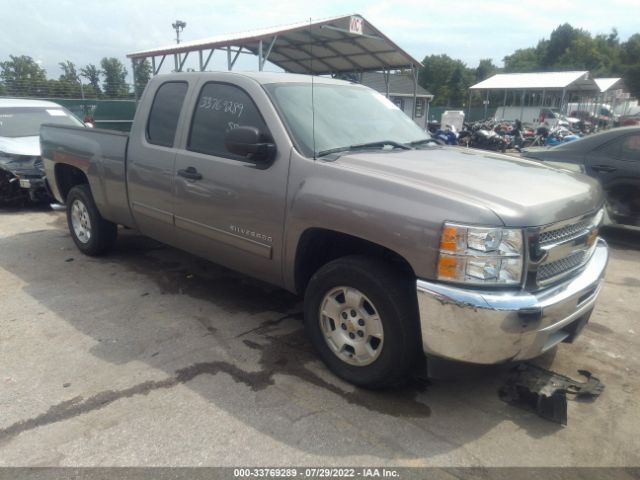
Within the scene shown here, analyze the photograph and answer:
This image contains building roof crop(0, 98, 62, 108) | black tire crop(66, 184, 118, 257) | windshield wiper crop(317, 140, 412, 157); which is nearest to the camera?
windshield wiper crop(317, 140, 412, 157)

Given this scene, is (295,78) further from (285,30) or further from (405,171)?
(285,30)

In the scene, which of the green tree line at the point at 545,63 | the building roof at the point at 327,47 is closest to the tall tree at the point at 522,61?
the green tree line at the point at 545,63

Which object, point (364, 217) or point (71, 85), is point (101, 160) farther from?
point (71, 85)

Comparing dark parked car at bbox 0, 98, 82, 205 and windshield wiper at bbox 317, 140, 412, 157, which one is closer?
windshield wiper at bbox 317, 140, 412, 157

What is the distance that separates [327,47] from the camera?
16125 millimetres

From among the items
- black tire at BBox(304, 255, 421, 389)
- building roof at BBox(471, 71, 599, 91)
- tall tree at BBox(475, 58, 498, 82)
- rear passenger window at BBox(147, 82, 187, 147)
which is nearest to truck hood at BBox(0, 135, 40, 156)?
rear passenger window at BBox(147, 82, 187, 147)

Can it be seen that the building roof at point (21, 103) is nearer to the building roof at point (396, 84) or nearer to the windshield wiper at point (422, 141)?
the windshield wiper at point (422, 141)

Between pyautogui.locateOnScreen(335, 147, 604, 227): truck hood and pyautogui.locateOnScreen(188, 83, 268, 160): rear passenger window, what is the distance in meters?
0.89

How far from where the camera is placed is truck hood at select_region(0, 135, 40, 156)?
25.7 ft

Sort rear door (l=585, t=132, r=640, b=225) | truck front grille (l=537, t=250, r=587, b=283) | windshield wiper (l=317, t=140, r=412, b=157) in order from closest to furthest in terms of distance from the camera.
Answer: truck front grille (l=537, t=250, r=587, b=283), windshield wiper (l=317, t=140, r=412, b=157), rear door (l=585, t=132, r=640, b=225)

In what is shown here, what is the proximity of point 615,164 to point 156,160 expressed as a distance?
5747 mm

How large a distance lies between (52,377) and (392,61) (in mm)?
15860

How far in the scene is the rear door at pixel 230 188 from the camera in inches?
134

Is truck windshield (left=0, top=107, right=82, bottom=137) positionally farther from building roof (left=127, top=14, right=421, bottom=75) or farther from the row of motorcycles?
the row of motorcycles
